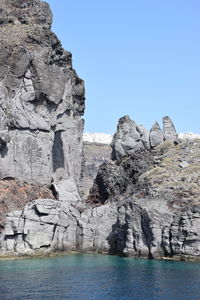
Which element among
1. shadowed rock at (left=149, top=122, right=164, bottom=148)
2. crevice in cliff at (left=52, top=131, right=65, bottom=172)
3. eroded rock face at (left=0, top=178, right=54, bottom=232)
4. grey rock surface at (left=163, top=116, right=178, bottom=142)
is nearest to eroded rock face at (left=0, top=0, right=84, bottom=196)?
crevice in cliff at (left=52, top=131, right=65, bottom=172)

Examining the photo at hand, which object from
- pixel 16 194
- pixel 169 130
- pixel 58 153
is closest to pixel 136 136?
pixel 169 130

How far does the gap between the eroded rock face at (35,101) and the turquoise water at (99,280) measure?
2901cm

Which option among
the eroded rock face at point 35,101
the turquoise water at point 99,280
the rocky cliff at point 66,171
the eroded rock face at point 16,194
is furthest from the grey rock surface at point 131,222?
the eroded rock face at point 35,101

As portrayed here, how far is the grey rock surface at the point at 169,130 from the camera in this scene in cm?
11681

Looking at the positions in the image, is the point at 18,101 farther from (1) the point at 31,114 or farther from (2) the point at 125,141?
(2) the point at 125,141

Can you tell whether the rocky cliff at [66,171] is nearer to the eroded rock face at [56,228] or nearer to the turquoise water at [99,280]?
the eroded rock face at [56,228]

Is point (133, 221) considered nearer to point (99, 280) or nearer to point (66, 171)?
point (99, 280)

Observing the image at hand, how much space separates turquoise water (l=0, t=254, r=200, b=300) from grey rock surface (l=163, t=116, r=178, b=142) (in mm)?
45911

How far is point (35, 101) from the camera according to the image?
340ft

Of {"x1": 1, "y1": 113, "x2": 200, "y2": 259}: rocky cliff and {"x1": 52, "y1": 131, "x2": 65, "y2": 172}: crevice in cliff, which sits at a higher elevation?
{"x1": 52, "y1": 131, "x2": 65, "y2": 172}: crevice in cliff

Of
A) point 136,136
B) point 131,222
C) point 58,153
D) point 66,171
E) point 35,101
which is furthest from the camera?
point 136,136

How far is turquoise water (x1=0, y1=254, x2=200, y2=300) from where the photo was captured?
47625mm

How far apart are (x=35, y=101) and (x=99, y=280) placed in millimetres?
54041

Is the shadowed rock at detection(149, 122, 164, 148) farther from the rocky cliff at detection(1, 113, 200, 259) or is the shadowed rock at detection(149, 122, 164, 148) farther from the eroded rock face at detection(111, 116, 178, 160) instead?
the rocky cliff at detection(1, 113, 200, 259)
